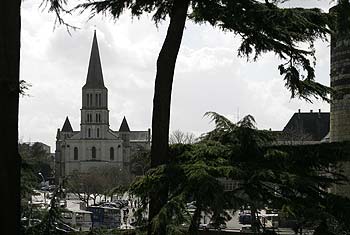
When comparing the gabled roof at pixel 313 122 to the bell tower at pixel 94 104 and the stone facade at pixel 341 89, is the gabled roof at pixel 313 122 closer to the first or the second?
the stone facade at pixel 341 89

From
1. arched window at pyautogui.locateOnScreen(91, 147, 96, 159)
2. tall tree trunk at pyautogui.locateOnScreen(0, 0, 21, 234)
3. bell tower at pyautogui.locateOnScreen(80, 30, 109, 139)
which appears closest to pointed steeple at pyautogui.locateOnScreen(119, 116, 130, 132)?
bell tower at pyautogui.locateOnScreen(80, 30, 109, 139)

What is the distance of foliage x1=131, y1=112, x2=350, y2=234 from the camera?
261 inches

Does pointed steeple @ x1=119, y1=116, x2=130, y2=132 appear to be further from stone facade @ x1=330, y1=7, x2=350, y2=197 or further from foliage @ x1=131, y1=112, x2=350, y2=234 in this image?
foliage @ x1=131, y1=112, x2=350, y2=234

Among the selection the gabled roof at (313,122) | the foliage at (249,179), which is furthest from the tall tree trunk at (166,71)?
the gabled roof at (313,122)

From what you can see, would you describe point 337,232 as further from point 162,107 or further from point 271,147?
point 162,107

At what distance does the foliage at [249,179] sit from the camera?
6.64 meters

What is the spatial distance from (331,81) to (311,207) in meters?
9.36

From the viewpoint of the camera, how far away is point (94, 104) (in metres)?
108

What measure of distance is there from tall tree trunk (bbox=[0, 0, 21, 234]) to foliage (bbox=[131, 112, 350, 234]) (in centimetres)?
156

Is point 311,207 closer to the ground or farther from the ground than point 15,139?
closer to the ground

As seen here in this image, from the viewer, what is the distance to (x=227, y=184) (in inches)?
280

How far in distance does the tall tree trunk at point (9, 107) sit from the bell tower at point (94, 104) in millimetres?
96704

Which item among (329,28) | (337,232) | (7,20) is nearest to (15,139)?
(7,20)

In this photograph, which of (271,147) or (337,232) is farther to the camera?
(271,147)
